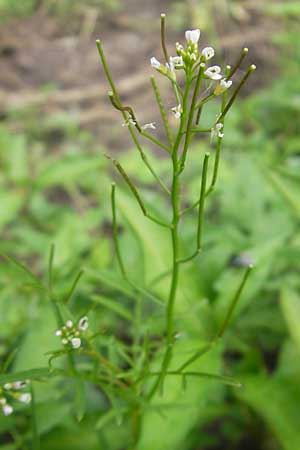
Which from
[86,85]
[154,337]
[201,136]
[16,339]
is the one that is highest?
[86,85]

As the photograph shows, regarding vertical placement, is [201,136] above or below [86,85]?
below

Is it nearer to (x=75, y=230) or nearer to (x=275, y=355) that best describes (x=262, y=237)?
(x=275, y=355)

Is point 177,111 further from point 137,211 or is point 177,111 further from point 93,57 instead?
point 93,57

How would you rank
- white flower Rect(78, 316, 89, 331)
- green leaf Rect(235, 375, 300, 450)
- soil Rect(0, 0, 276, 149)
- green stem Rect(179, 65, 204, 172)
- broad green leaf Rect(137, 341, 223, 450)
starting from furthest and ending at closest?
soil Rect(0, 0, 276, 149), green leaf Rect(235, 375, 300, 450), broad green leaf Rect(137, 341, 223, 450), white flower Rect(78, 316, 89, 331), green stem Rect(179, 65, 204, 172)

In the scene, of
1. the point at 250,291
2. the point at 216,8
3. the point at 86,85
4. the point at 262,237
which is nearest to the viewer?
the point at 250,291

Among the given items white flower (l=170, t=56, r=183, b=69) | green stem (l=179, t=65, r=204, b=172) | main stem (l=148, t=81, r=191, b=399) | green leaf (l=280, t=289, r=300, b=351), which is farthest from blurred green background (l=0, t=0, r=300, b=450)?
white flower (l=170, t=56, r=183, b=69)

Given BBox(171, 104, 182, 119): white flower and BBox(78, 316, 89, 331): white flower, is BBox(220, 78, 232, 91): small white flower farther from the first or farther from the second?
BBox(78, 316, 89, 331): white flower

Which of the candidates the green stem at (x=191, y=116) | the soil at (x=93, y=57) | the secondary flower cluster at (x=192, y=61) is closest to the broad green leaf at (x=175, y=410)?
the green stem at (x=191, y=116)

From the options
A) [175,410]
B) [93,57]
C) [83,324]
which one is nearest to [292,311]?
[175,410]

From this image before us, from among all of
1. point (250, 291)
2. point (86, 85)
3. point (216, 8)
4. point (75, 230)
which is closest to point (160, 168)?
point (75, 230)
